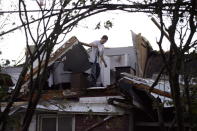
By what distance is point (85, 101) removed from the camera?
32.0 feet

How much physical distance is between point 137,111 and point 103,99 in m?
0.85

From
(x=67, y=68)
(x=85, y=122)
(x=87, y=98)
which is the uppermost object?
(x=67, y=68)

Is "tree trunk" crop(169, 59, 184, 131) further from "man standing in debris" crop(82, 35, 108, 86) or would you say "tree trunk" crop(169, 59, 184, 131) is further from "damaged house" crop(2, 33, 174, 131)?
"man standing in debris" crop(82, 35, 108, 86)

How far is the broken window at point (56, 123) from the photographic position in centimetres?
1007

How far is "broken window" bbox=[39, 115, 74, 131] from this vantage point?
10075 mm

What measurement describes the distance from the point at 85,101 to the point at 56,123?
1.05 m

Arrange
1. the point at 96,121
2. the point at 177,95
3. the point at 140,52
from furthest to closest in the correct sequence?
the point at 140,52 < the point at 96,121 < the point at 177,95

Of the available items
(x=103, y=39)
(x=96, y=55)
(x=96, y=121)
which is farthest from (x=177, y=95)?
(x=96, y=55)

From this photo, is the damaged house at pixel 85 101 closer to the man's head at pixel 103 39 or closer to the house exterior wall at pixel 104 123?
the house exterior wall at pixel 104 123

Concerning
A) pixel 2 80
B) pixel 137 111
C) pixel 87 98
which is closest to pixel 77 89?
pixel 87 98

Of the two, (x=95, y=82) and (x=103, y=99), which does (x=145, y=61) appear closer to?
(x=95, y=82)

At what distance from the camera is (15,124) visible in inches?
219

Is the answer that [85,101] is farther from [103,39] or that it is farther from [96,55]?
[103,39]

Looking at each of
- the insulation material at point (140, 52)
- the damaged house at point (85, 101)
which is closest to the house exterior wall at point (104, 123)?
the damaged house at point (85, 101)
